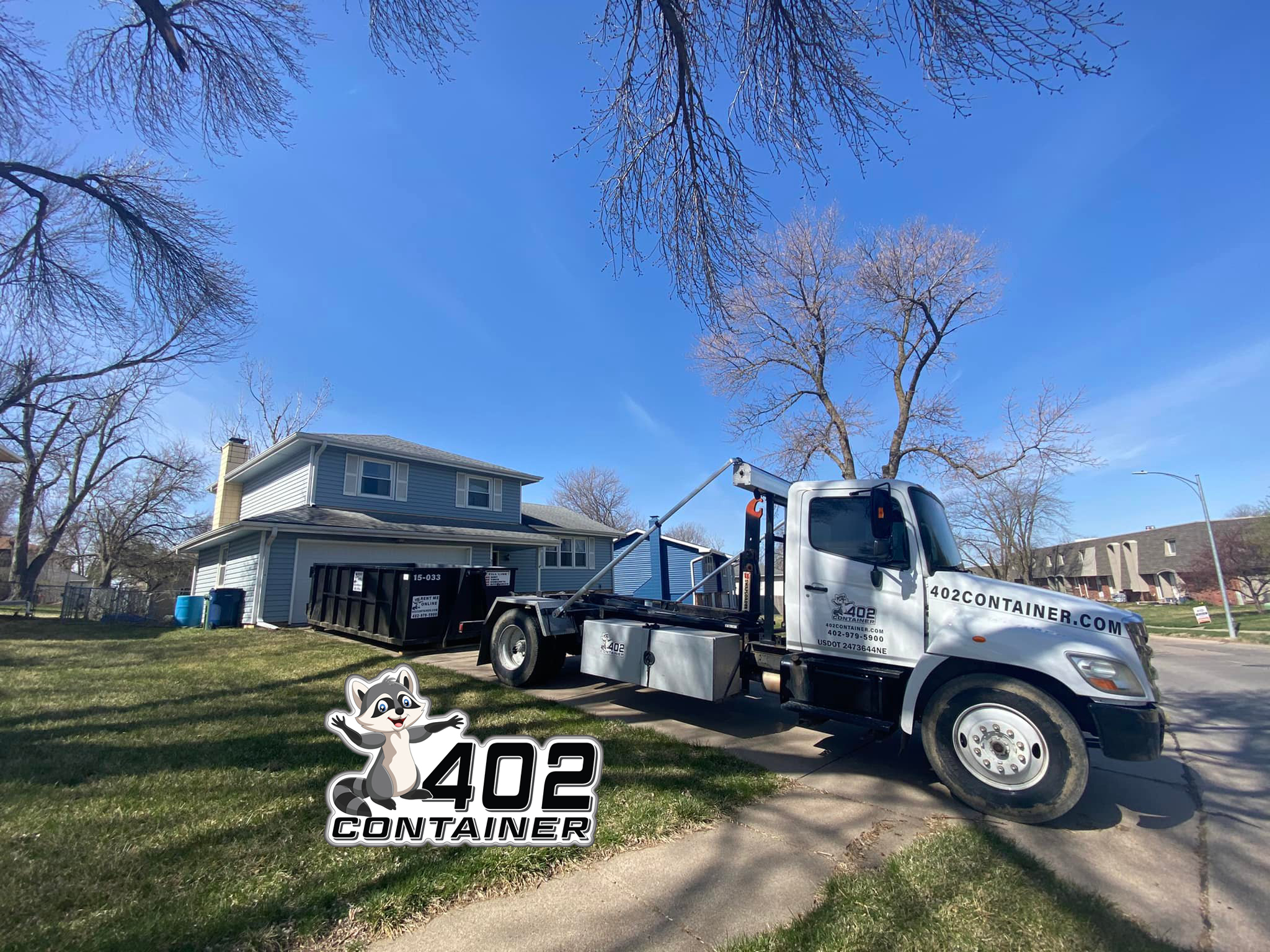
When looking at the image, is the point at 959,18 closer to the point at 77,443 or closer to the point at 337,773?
the point at 337,773

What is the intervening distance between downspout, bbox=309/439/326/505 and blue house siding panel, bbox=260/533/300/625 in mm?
1967

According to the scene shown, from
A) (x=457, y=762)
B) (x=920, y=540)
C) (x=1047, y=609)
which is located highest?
(x=920, y=540)

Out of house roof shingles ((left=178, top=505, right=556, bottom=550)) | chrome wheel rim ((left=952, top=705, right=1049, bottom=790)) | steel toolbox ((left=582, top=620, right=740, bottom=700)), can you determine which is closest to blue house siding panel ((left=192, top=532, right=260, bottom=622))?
house roof shingles ((left=178, top=505, right=556, bottom=550))

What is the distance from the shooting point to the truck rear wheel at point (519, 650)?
7641 mm

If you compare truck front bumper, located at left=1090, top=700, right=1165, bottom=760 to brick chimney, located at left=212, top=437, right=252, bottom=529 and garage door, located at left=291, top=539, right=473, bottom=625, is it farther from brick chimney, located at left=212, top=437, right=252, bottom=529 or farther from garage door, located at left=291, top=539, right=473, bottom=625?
brick chimney, located at left=212, top=437, right=252, bottom=529

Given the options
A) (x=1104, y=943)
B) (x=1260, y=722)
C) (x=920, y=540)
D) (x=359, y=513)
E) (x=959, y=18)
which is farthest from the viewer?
(x=359, y=513)

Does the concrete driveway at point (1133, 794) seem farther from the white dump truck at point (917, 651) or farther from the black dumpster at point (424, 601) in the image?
the black dumpster at point (424, 601)

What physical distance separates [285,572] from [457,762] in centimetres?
1422

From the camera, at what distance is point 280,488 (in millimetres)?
18969

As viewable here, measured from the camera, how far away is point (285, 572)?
15.3 m

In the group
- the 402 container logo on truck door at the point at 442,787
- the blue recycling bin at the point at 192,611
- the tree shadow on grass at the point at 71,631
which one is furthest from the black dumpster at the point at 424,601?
the blue recycling bin at the point at 192,611

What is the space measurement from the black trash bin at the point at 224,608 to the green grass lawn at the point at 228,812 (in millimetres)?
7484

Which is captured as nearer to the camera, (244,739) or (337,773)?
(337,773)

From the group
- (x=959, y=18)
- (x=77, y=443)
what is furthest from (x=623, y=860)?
(x=77, y=443)
